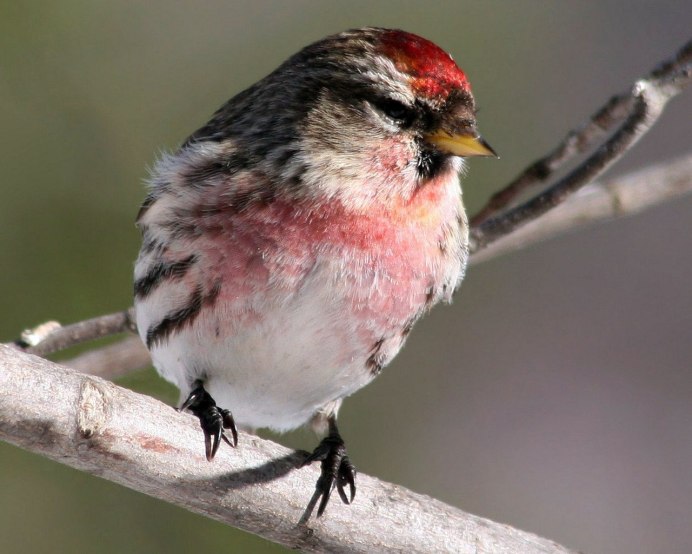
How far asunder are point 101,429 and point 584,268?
3.21 m

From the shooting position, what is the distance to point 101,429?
6.13 ft

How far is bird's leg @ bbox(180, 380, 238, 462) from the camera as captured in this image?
2.01 meters

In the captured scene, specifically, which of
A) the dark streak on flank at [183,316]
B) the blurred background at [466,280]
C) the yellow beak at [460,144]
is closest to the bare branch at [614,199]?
the yellow beak at [460,144]

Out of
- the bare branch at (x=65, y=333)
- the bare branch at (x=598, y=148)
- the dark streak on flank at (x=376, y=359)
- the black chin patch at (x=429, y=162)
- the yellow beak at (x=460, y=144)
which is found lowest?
the bare branch at (x=65, y=333)

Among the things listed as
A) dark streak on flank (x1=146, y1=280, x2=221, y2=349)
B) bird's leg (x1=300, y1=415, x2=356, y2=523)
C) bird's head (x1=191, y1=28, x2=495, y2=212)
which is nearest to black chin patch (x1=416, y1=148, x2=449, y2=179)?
bird's head (x1=191, y1=28, x2=495, y2=212)

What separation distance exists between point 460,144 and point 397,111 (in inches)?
6.3

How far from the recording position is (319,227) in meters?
2.35

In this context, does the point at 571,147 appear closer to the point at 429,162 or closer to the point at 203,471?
the point at 429,162

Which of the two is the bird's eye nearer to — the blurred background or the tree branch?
the tree branch

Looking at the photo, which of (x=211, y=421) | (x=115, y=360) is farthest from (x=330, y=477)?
(x=115, y=360)

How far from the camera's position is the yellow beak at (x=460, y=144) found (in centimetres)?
234

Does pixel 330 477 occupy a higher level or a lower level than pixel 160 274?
lower

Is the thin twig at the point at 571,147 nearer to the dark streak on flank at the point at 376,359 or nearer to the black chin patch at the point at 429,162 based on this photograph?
the black chin patch at the point at 429,162

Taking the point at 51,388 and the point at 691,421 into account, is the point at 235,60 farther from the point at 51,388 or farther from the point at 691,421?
the point at 51,388
